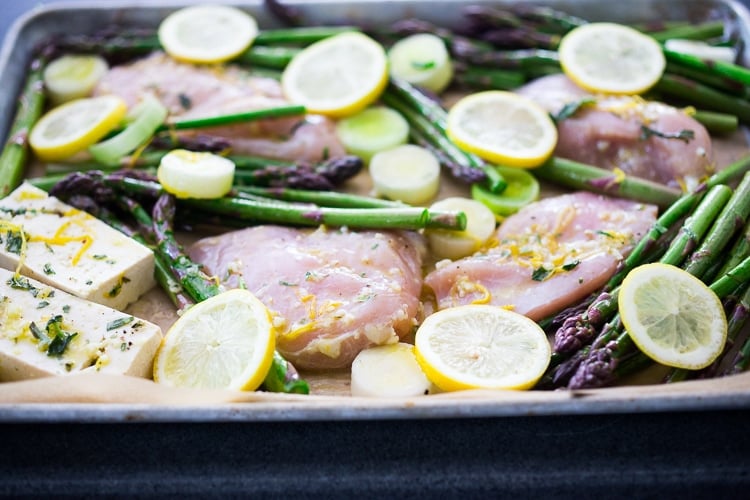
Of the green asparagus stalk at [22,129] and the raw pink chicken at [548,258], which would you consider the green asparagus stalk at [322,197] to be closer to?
the raw pink chicken at [548,258]

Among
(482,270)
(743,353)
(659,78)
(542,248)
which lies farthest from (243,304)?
(659,78)

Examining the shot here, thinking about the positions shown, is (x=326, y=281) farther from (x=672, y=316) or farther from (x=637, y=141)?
(x=637, y=141)

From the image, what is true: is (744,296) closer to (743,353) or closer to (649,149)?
(743,353)

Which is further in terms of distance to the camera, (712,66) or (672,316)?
(712,66)

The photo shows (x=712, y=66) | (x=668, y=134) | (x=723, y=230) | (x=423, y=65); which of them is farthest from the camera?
(x=423, y=65)

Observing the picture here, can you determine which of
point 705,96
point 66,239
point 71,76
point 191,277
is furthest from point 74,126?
point 705,96

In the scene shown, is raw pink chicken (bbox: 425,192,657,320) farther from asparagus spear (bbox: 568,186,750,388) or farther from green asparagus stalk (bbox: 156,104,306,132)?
green asparagus stalk (bbox: 156,104,306,132)

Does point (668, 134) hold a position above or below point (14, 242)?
above
